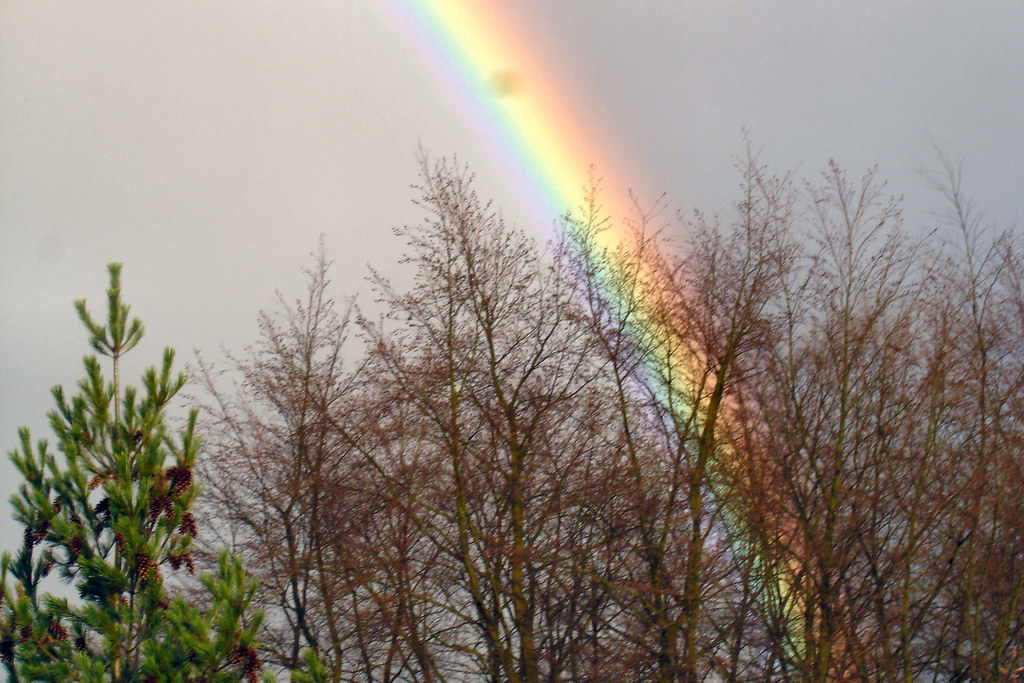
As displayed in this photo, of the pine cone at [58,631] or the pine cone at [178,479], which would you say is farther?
the pine cone at [178,479]

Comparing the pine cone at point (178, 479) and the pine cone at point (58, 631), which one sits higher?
the pine cone at point (178, 479)

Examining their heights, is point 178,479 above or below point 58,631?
above

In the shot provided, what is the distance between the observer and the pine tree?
744 cm

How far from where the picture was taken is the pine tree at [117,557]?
7441 mm

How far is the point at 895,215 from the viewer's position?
49.6 ft

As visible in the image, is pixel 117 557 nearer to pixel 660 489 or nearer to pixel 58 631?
pixel 58 631

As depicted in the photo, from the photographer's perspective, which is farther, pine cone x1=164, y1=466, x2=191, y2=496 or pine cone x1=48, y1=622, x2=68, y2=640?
pine cone x1=164, y1=466, x2=191, y2=496

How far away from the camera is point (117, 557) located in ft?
27.4

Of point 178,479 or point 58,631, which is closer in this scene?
point 58,631

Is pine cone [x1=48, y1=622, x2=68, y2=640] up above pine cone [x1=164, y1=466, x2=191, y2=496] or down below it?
below

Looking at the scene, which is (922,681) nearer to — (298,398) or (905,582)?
(905,582)

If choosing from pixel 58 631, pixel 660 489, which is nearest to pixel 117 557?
pixel 58 631

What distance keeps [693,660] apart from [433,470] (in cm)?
477

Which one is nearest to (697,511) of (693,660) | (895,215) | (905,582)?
(693,660)
